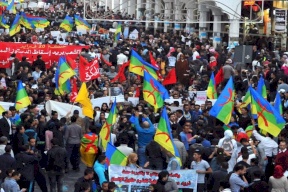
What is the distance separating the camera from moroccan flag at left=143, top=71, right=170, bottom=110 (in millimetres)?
26797

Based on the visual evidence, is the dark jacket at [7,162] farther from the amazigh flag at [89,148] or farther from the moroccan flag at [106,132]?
the amazigh flag at [89,148]

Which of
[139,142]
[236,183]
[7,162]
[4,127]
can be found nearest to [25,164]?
[7,162]

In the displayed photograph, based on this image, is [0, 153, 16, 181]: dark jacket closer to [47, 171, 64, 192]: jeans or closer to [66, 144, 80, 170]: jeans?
[47, 171, 64, 192]: jeans

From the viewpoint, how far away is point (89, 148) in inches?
875

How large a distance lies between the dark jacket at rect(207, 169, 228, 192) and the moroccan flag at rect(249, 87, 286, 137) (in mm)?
3358

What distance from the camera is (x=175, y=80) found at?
31.1 metres

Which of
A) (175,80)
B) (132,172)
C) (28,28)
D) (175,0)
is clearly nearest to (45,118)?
(132,172)

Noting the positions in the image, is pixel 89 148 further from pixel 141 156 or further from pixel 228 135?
pixel 228 135

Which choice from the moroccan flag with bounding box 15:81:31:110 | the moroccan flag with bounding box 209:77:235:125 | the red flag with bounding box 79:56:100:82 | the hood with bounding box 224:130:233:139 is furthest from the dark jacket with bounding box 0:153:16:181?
the red flag with bounding box 79:56:100:82

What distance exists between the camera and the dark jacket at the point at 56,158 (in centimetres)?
2080

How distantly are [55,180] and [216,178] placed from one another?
3211 mm

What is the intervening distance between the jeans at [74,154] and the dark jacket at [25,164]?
123 inches

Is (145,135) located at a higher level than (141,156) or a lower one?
higher

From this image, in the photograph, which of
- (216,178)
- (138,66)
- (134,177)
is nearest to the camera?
(216,178)
